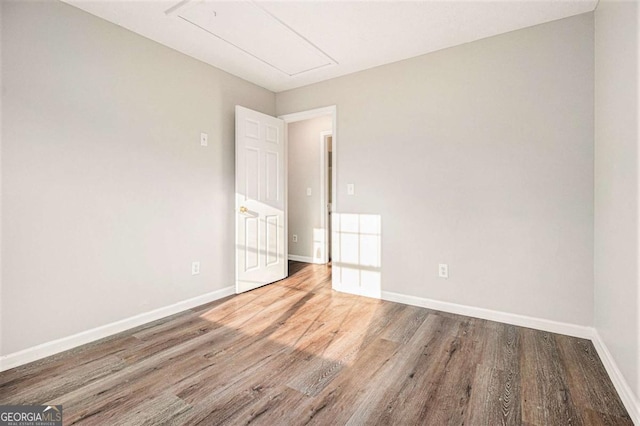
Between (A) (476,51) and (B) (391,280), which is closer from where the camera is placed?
(A) (476,51)

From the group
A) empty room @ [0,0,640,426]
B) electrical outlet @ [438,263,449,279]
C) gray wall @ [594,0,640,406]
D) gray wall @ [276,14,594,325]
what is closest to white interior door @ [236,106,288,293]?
empty room @ [0,0,640,426]

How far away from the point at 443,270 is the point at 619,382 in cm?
139

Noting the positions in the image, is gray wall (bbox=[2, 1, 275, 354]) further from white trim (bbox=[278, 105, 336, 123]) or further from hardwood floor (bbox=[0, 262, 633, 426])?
white trim (bbox=[278, 105, 336, 123])

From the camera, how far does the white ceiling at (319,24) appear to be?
2.24 metres

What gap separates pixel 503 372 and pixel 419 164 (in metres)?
1.84

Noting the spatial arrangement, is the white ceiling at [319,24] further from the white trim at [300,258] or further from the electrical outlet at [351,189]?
the white trim at [300,258]

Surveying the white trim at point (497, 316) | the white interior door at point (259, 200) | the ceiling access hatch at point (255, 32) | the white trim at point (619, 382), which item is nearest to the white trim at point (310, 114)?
the white interior door at point (259, 200)

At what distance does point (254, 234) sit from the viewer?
143 inches

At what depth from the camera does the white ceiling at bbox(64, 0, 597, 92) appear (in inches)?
88.4

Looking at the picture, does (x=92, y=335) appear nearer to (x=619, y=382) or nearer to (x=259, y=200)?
(x=259, y=200)

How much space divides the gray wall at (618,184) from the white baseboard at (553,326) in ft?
0.21

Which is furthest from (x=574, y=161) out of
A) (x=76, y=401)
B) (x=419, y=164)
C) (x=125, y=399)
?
(x=76, y=401)

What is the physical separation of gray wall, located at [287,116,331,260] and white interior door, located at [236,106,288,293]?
1.16m

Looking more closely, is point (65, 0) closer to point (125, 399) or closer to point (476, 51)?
point (125, 399)
